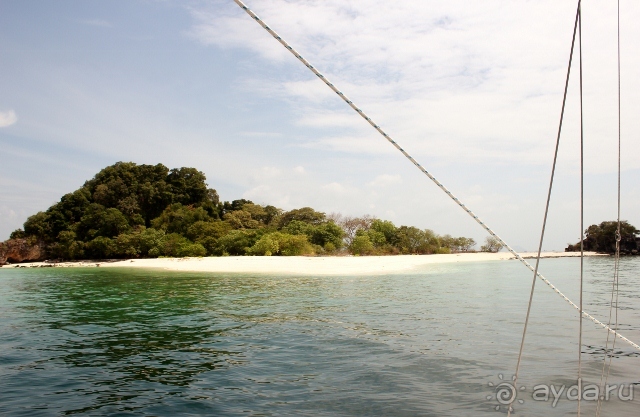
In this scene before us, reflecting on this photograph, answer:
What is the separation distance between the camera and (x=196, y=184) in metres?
65.5

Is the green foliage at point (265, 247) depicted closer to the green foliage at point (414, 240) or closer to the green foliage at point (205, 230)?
the green foliage at point (205, 230)

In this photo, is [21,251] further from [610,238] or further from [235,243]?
[610,238]

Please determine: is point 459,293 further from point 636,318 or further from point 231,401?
point 231,401

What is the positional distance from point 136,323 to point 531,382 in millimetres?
10877

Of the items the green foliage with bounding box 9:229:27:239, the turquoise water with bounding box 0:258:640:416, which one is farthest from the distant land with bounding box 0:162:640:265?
the turquoise water with bounding box 0:258:640:416

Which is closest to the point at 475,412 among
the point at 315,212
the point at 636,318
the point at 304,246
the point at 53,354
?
the point at 53,354

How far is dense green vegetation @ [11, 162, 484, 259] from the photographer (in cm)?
5288

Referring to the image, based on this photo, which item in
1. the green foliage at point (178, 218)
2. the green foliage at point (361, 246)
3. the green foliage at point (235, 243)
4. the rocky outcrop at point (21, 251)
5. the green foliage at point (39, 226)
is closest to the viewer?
the green foliage at point (235, 243)

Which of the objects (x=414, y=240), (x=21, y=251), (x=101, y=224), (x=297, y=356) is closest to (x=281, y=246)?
(x=414, y=240)

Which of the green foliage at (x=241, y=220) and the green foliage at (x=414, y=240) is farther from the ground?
the green foliage at (x=241, y=220)

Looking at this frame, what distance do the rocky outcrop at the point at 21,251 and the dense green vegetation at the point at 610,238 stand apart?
249ft

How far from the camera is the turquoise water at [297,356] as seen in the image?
21.8ft

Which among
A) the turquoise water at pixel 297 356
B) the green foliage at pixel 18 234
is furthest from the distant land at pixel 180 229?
the turquoise water at pixel 297 356

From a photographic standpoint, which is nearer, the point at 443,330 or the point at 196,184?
the point at 443,330
